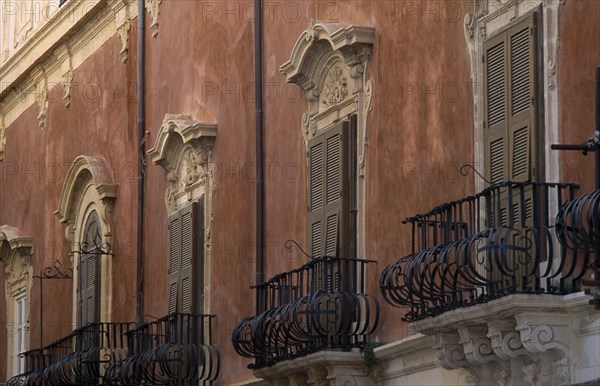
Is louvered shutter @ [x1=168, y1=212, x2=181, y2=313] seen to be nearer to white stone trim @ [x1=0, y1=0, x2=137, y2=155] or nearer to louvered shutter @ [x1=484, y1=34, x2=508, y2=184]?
white stone trim @ [x1=0, y1=0, x2=137, y2=155]

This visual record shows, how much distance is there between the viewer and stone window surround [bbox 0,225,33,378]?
101 feet

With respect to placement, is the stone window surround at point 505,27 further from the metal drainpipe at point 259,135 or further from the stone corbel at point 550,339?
the metal drainpipe at point 259,135

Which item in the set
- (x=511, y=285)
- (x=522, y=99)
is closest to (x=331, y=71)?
(x=522, y=99)

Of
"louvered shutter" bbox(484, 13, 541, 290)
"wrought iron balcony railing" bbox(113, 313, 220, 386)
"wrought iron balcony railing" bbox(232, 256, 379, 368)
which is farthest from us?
"wrought iron balcony railing" bbox(113, 313, 220, 386)

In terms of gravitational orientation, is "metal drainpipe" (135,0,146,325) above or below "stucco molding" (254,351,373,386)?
above

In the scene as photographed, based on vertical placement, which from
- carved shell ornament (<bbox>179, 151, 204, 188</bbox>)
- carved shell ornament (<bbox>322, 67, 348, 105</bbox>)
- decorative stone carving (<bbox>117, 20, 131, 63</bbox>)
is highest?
decorative stone carving (<bbox>117, 20, 131, 63</bbox>)

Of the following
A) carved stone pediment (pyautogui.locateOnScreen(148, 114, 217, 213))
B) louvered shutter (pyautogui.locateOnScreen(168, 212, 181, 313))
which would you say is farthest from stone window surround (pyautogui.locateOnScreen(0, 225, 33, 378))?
louvered shutter (pyautogui.locateOnScreen(168, 212, 181, 313))

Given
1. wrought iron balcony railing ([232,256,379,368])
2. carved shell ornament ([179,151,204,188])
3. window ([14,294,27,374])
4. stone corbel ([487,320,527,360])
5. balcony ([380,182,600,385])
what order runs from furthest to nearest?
window ([14,294,27,374]) < carved shell ornament ([179,151,204,188]) < wrought iron balcony railing ([232,256,379,368]) < stone corbel ([487,320,527,360]) < balcony ([380,182,600,385])

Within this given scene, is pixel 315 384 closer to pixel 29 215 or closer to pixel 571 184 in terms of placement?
pixel 571 184

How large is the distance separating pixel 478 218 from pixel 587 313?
1560 millimetres

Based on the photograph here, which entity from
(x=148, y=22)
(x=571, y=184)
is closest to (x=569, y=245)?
(x=571, y=184)

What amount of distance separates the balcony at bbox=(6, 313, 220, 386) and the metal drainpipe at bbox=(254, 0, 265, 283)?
1.39 m

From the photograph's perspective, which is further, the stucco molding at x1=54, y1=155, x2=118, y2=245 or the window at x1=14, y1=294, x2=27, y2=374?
the window at x1=14, y1=294, x2=27, y2=374

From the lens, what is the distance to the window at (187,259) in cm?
2236
